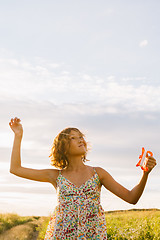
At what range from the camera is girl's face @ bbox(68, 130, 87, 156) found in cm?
409

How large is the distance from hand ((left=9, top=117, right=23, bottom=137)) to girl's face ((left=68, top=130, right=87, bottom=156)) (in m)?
0.62

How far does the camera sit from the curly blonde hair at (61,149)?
13.8 feet

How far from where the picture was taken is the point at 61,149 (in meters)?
4.23

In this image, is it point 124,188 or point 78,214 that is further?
point 124,188

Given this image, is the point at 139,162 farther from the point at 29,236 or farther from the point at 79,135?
the point at 29,236

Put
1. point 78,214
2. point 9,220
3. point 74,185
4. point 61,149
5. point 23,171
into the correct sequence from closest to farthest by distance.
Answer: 1. point 78,214
2. point 74,185
3. point 23,171
4. point 61,149
5. point 9,220

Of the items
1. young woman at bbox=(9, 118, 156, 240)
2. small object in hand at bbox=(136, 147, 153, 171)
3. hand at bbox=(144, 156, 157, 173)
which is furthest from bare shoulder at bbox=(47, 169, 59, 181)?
hand at bbox=(144, 156, 157, 173)

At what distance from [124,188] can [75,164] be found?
643 millimetres

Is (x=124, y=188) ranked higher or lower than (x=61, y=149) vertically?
lower

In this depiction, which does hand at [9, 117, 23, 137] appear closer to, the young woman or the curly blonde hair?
the young woman

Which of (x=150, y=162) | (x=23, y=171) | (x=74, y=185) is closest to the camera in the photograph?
(x=150, y=162)

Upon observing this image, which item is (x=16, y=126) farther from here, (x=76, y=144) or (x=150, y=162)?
(x=150, y=162)

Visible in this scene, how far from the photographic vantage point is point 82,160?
14.4ft

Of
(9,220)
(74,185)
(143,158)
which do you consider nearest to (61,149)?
(74,185)
